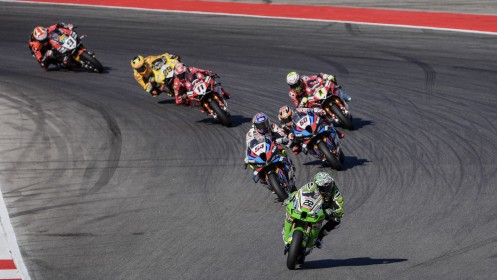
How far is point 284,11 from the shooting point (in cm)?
3375

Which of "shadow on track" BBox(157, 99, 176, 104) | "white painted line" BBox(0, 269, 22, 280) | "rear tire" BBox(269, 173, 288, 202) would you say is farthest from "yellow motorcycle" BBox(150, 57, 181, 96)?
"white painted line" BBox(0, 269, 22, 280)

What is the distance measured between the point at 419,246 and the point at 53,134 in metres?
10.2

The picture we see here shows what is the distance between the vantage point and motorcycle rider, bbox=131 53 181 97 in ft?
75.6

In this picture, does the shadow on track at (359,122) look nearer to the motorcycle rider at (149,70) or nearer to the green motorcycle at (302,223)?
the motorcycle rider at (149,70)

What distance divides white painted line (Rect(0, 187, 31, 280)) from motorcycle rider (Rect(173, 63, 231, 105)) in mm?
6980

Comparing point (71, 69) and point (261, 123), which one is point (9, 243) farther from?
point (71, 69)

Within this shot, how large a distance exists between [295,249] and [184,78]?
33.6 ft

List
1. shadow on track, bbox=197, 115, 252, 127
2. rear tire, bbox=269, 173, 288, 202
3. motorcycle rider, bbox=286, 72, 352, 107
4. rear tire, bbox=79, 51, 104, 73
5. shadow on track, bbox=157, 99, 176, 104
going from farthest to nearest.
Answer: rear tire, bbox=79, 51, 104, 73
shadow on track, bbox=157, 99, 176, 104
shadow on track, bbox=197, 115, 252, 127
motorcycle rider, bbox=286, 72, 352, 107
rear tire, bbox=269, 173, 288, 202

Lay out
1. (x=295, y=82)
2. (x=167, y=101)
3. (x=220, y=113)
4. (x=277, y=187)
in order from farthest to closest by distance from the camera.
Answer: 1. (x=167, y=101)
2. (x=220, y=113)
3. (x=295, y=82)
4. (x=277, y=187)

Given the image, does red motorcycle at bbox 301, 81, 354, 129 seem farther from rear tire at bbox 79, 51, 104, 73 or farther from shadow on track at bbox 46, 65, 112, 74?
shadow on track at bbox 46, 65, 112, 74

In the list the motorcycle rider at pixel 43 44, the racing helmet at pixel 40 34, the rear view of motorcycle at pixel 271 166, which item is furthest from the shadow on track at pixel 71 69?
the rear view of motorcycle at pixel 271 166

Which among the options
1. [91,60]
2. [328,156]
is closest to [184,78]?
[328,156]

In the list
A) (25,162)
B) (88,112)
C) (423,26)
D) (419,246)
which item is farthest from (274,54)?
(419,246)

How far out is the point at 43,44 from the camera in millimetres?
27125
